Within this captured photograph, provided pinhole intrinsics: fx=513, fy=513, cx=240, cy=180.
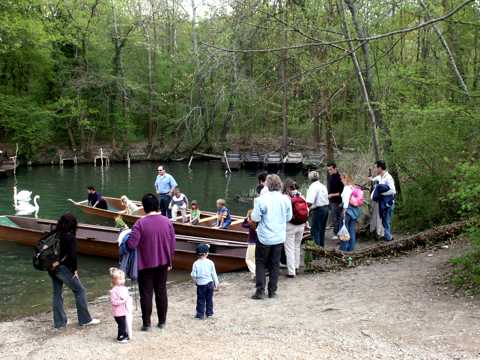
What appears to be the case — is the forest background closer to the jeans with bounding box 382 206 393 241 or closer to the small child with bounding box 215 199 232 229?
the jeans with bounding box 382 206 393 241

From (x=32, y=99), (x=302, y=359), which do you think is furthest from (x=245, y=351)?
(x=32, y=99)

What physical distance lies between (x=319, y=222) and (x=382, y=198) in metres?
1.38

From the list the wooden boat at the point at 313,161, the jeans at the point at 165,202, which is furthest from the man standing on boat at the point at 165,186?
the wooden boat at the point at 313,161

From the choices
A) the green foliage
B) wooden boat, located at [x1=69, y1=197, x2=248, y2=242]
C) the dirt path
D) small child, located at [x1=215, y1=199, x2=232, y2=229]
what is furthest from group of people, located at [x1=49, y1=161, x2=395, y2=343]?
small child, located at [x1=215, y1=199, x2=232, y2=229]

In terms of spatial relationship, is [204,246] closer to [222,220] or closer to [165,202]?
[222,220]

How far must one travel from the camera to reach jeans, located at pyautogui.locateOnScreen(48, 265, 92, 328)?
675cm

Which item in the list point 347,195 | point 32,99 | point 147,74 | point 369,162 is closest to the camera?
point 347,195

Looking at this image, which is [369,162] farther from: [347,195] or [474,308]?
[474,308]

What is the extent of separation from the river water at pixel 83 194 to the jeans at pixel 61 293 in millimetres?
2149

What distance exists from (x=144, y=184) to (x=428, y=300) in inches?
911

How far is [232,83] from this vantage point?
1130 cm

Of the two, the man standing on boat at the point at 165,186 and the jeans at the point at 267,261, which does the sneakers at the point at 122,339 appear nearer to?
the jeans at the point at 267,261

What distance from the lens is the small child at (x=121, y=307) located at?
6.11m

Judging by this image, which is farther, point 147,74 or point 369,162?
point 147,74
